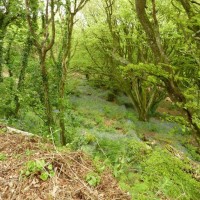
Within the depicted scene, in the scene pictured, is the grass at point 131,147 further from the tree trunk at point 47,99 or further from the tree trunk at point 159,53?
the tree trunk at point 159,53

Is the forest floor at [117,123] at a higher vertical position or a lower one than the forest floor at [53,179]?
lower

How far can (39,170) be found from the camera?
153 inches

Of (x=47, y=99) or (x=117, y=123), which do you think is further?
(x=117, y=123)

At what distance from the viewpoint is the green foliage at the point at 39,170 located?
12.4 ft

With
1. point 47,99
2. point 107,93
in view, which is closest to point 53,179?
point 47,99

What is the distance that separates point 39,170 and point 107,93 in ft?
63.0

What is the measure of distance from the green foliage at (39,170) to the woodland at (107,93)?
0.01 metres

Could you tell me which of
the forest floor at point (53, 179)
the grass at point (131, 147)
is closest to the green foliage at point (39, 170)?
the forest floor at point (53, 179)

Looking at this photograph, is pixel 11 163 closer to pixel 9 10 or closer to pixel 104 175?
A: pixel 104 175

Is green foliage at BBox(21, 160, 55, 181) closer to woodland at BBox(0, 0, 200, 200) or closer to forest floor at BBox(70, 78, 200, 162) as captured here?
woodland at BBox(0, 0, 200, 200)

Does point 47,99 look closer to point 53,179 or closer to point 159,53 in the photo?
point 53,179

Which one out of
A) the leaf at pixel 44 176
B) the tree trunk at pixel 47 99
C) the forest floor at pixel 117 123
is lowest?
the forest floor at pixel 117 123

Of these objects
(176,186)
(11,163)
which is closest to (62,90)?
(11,163)

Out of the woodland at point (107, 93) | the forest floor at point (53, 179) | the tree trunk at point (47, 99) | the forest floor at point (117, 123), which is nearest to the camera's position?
the forest floor at point (53, 179)
